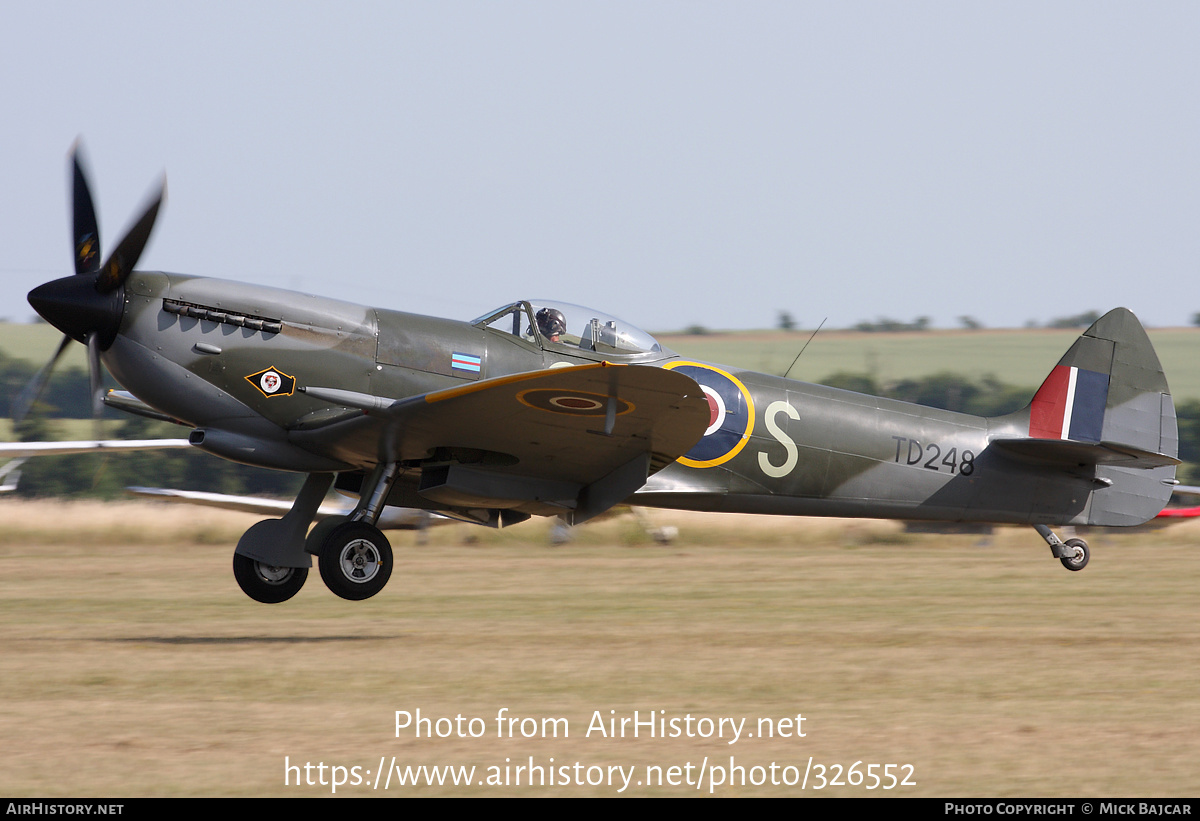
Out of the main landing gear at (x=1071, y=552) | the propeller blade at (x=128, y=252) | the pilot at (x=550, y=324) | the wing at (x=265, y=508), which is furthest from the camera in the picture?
A: the wing at (x=265, y=508)

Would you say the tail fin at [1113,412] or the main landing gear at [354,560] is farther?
the tail fin at [1113,412]

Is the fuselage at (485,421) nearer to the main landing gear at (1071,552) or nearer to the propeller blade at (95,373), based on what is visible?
the propeller blade at (95,373)

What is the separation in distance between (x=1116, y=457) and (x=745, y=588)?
4092mm

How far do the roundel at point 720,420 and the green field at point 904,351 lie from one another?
104 ft

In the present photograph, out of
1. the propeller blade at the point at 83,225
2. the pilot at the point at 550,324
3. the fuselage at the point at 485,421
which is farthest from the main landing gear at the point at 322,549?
the propeller blade at the point at 83,225

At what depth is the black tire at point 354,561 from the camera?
774 centimetres

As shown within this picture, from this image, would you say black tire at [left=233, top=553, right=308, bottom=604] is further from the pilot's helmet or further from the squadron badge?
the pilot's helmet

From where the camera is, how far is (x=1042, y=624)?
365 inches

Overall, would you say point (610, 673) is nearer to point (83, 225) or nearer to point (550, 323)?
point (550, 323)

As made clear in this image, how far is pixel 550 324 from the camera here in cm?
832

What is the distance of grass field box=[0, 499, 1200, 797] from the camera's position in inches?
189

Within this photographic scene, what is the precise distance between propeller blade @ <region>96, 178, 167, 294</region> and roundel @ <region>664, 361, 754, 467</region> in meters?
3.61
